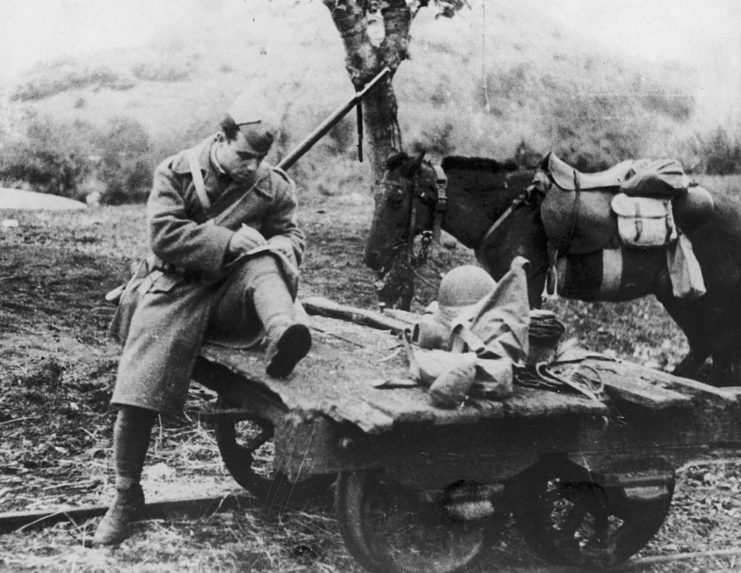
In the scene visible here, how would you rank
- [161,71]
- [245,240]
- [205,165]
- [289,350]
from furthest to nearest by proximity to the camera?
[161,71], [205,165], [245,240], [289,350]

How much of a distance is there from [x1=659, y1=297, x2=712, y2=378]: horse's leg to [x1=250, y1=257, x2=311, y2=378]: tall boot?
3588mm

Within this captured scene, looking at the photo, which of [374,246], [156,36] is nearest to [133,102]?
[156,36]

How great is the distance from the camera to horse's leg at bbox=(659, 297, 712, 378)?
6.49 meters

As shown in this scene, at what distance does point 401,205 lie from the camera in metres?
5.97

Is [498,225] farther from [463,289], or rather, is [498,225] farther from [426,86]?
[426,86]

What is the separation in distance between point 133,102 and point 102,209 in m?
1.14

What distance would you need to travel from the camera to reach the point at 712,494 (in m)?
5.07

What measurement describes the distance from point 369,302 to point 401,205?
2.58 meters

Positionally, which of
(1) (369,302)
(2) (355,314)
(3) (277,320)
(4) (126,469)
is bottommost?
(1) (369,302)

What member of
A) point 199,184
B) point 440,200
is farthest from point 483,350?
point 440,200

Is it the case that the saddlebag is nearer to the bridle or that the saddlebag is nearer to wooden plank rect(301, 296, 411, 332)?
the bridle

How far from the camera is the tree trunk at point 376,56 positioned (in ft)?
24.6

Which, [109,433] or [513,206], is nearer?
[109,433]

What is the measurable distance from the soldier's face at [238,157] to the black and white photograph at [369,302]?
0.01 metres
